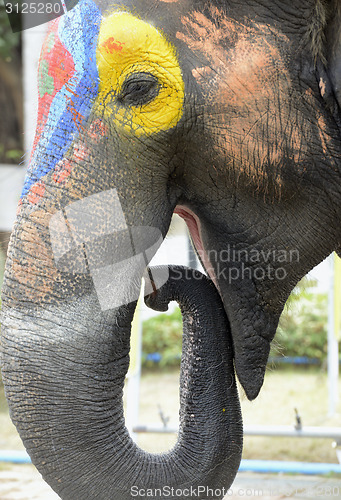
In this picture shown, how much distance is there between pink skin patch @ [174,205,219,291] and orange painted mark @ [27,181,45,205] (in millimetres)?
417

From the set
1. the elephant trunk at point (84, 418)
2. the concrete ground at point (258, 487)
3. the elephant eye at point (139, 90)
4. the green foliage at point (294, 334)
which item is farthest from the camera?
the green foliage at point (294, 334)

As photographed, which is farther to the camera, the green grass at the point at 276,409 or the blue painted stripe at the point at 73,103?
the green grass at the point at 276,409

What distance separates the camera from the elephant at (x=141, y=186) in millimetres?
1266

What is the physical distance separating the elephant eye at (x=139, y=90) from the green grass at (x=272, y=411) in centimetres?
209

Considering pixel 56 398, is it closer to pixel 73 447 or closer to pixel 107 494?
pixel 73 447

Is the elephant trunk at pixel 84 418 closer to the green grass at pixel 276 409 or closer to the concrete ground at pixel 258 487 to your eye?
the concrete ground at pixel 258 487

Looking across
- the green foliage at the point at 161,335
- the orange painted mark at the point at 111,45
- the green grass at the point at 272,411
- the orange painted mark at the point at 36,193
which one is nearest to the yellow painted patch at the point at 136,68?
the orange painted mark at the point at 111,45

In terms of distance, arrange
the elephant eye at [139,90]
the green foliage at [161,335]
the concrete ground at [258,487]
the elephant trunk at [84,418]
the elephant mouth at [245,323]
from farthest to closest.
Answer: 1. the green foliage at [161,335]
2. the concrete ground at [258,487]
3. the elephant mouth at [245,323]
4. the elephant eye at [139,90]
5. the elephant trunk at [84,418]

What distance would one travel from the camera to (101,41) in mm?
1334

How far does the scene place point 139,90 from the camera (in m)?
1.36

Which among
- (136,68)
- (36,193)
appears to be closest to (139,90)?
(136,68)

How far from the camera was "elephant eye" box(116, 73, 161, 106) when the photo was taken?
1347 mm

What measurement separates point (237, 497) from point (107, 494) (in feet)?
6.38

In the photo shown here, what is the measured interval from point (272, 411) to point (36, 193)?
3.78 meters
